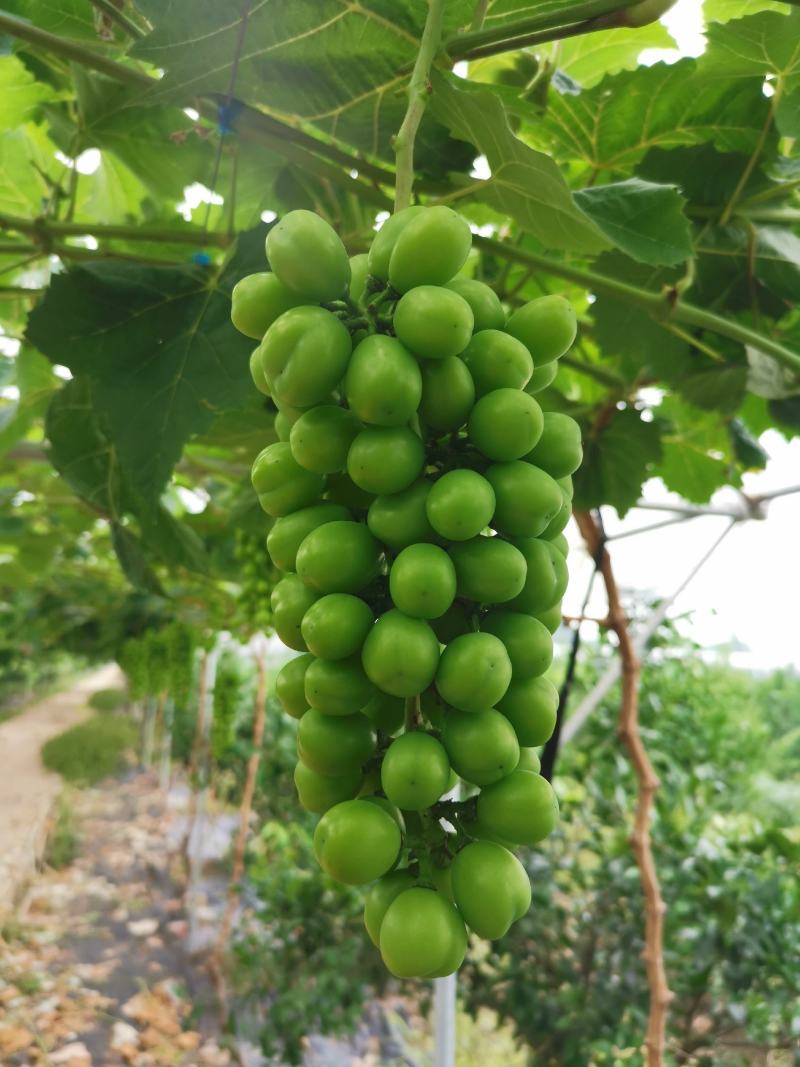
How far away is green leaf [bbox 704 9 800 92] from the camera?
76 cm

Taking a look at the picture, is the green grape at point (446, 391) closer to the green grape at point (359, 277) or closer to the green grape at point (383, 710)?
the green grape at point (359, 277)

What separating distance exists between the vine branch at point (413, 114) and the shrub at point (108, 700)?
37.8 feet

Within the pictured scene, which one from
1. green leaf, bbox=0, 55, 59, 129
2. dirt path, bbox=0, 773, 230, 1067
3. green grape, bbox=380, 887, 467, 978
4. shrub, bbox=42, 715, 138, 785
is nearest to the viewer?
green grape, bbox=380, 887, 467, 978

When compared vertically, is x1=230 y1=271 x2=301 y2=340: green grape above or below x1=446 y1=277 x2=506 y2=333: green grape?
below

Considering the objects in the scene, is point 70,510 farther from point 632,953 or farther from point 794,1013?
point 794,1013

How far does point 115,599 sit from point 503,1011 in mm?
3771

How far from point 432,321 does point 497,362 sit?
0.06 m

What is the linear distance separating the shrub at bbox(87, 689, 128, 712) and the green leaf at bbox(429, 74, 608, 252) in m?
11.4

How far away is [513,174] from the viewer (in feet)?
2.10

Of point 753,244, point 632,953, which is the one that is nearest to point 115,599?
point 632,953

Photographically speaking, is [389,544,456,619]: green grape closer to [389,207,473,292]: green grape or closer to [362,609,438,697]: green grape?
[362,609,438,697]: green grape

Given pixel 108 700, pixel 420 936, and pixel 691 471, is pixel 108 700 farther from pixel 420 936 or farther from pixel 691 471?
pixel 420 936

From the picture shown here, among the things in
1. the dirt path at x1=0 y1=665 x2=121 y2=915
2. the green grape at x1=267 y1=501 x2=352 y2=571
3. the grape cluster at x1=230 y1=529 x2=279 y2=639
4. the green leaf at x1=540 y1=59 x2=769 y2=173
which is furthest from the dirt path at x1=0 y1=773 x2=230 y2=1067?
the green leaf at x1=540 y1=59 x2=769 y2=173

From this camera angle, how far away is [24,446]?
1.97m
